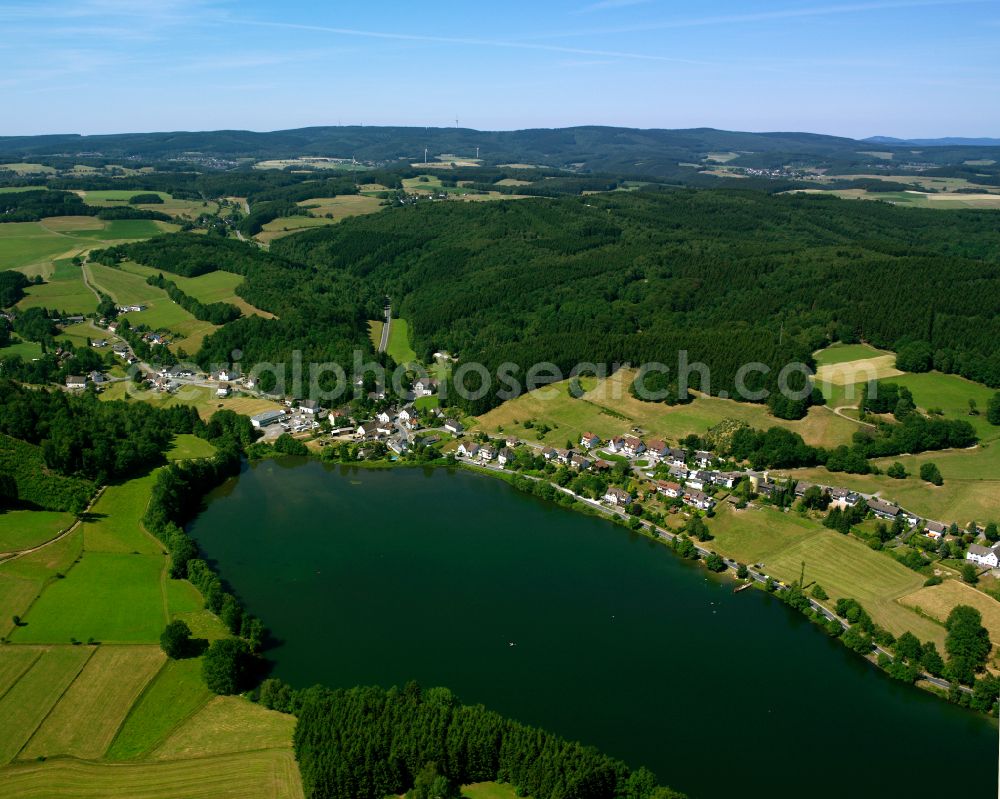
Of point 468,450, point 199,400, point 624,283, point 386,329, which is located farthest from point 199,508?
point 624,283

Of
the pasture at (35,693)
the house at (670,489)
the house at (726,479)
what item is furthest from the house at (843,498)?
the pasture at (35,693)

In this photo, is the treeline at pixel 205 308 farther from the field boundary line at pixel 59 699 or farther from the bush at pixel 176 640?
the bush at pixel 176 640

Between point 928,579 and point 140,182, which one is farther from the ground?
point 140,182

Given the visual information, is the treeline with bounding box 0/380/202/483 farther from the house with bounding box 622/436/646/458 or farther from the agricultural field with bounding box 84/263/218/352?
the house with bounding box 622/436/646/458

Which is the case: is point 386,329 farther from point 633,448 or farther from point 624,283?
point 633,448

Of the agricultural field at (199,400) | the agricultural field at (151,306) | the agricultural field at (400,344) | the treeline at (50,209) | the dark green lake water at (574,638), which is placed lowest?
the dark green lake water at (574,638)

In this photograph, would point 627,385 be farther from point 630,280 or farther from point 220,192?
point 220,192

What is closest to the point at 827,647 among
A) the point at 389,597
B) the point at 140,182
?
the point at 389,597
